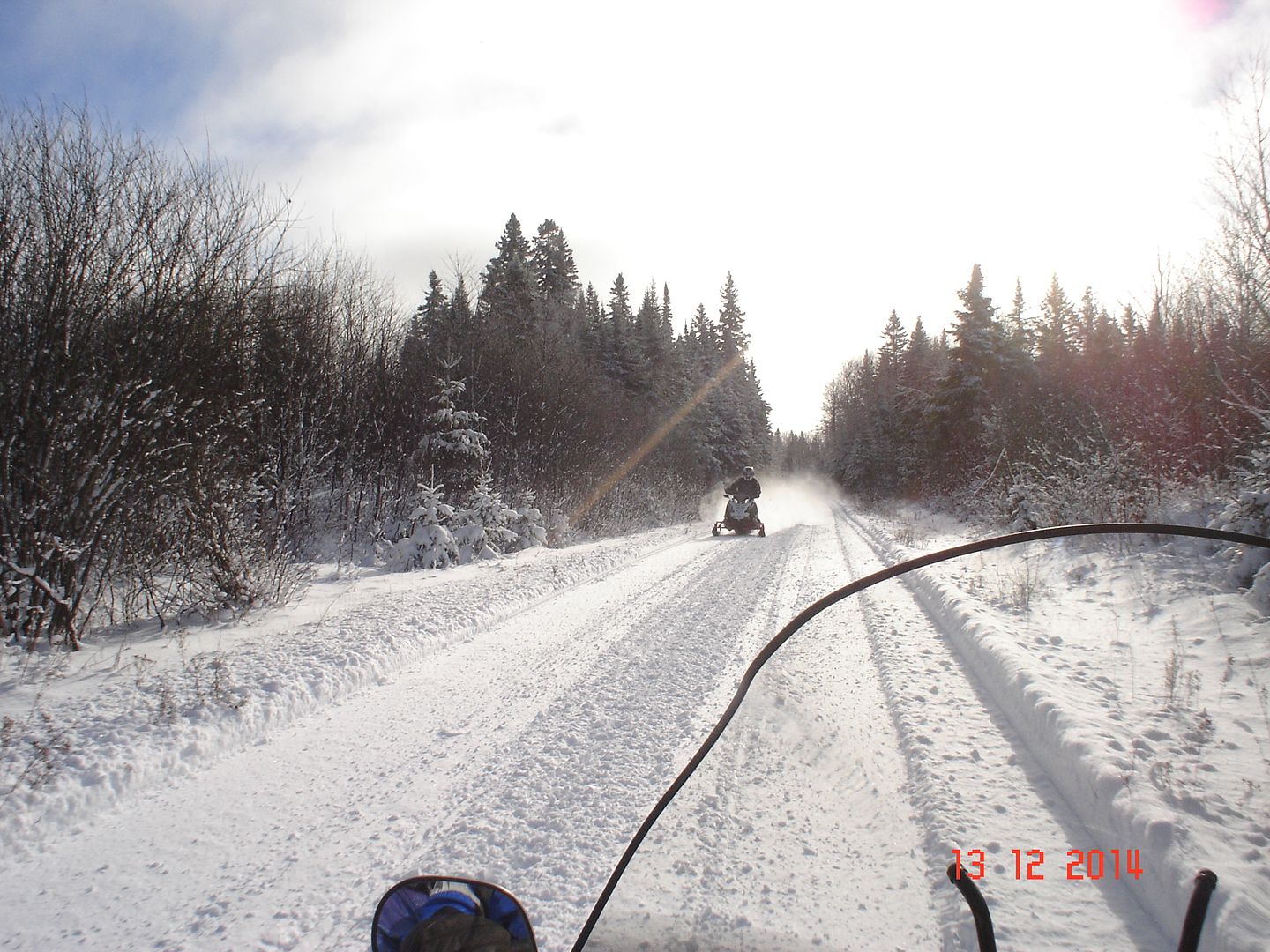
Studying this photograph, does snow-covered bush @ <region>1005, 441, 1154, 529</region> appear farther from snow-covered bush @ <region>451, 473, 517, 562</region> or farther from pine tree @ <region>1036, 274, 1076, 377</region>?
pine tree @ <region>1036, 274, 1076, 377</region>

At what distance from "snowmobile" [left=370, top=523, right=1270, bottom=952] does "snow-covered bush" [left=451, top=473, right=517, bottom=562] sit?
11.1m

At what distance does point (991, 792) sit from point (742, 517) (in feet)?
50.0

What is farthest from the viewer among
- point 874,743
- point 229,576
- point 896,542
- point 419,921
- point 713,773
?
point 896,542

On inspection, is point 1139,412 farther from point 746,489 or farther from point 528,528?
point 528,528

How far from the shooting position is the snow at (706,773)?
126cm

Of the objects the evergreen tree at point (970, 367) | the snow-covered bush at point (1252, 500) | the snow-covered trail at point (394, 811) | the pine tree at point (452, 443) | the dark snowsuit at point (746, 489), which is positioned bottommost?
the snow-covered trail at point (394, 811)

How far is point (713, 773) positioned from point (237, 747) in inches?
152

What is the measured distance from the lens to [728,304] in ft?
194

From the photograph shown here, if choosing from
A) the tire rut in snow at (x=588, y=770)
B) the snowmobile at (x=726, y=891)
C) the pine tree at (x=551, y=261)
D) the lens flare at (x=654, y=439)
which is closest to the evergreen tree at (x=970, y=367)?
the lens flare at (x=654, y=439)

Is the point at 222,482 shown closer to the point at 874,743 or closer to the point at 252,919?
the point at 252,919

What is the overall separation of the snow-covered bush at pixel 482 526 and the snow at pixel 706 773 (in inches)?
255

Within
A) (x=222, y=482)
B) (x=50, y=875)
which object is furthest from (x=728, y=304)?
(x=50, y=875)

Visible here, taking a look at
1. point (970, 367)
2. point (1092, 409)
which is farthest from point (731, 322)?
point (1092, 409)
